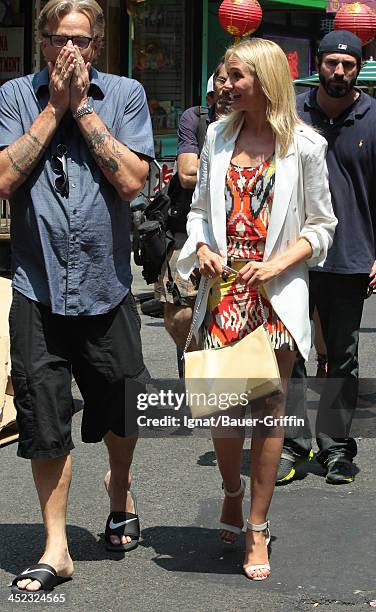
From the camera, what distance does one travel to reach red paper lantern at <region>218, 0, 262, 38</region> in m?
11.3

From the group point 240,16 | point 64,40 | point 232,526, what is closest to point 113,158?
point 64,40

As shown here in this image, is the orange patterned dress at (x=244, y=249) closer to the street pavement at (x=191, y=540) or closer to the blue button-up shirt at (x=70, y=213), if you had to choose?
the blue button-up shirt at (x=70, y=213)

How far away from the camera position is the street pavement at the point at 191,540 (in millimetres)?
4219

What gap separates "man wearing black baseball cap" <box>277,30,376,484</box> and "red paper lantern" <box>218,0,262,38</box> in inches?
230

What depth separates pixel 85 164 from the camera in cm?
423

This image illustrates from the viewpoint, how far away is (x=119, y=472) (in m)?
4.63

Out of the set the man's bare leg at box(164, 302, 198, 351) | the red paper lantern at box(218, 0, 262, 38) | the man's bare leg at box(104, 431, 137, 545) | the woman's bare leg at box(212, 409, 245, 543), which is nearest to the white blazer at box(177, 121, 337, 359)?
the woman's bare leg at box(212, 409, 245, 543)

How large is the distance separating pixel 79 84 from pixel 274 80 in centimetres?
72

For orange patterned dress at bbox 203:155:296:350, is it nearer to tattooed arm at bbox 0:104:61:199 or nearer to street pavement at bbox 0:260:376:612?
tattooed arm at bbox 0:104:61:199

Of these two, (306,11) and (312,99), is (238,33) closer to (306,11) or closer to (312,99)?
(312,99)

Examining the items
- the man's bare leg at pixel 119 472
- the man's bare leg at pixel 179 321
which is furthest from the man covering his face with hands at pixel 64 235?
the man's bare leg at pixel 179 321

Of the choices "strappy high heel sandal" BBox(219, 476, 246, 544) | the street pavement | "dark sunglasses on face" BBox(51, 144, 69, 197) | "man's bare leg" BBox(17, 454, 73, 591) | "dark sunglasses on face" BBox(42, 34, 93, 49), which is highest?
"dark sunglasses on face" BBox(42, 34, 93, 49)

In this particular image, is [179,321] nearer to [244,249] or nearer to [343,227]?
[343,227]

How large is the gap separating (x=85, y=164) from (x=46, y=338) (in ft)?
2.11
